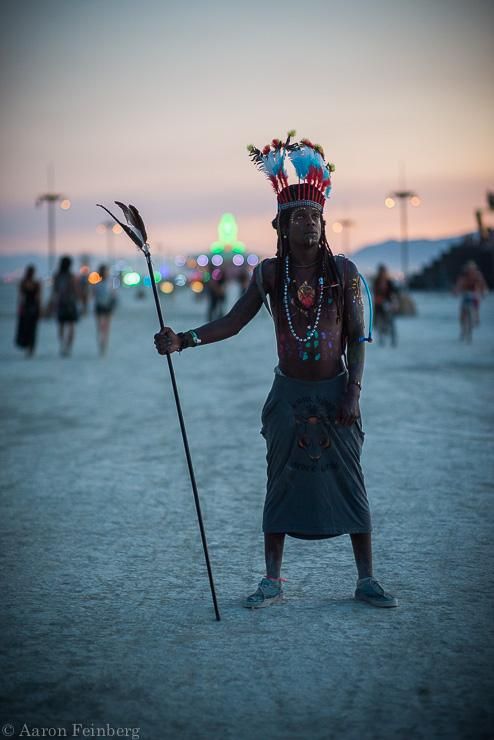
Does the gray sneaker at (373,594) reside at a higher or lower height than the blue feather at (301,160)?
lower

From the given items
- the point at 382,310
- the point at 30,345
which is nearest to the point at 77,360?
the point at 30,345

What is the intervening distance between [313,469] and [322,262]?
1043 mm

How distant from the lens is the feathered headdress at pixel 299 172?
191 inches

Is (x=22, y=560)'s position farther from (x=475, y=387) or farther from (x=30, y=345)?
(x=30, y=345)

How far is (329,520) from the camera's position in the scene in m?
4.69

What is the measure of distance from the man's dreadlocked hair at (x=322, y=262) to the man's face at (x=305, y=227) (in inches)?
3.5

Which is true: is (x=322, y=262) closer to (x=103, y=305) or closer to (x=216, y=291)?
(x=103, y=305)

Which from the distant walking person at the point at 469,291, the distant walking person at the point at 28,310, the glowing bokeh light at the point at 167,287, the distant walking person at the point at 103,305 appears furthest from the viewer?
the glowing bokeh light at the point at 167,287

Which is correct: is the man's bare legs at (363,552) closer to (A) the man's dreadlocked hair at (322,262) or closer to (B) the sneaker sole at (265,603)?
(B) the sneaker sole at (265,603)

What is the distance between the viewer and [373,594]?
15.5 ft

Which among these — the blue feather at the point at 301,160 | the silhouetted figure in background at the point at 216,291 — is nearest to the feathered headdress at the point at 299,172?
the blue feather at the point at 301,160

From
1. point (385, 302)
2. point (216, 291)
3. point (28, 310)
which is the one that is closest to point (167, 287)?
point (216, 291)

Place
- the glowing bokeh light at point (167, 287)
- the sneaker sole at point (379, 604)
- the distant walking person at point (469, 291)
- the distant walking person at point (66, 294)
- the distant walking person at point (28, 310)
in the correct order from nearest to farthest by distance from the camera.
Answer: the sneaker sole at point (379, 604)
the distant walking person at point (66, 294)
the distant walking person at point (28, 310)
the distant walking person at point (469, 291)
the glowing bokeh light at point (167, 287)

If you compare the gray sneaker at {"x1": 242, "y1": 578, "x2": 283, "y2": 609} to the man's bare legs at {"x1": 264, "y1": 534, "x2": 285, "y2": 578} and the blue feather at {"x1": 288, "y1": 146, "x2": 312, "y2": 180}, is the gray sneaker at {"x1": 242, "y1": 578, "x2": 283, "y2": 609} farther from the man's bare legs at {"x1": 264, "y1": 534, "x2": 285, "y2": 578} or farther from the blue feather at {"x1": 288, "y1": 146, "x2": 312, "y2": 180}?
the blue feather at {"x1": 288, "y1": 146, "x2": 312, "y2": 180}
